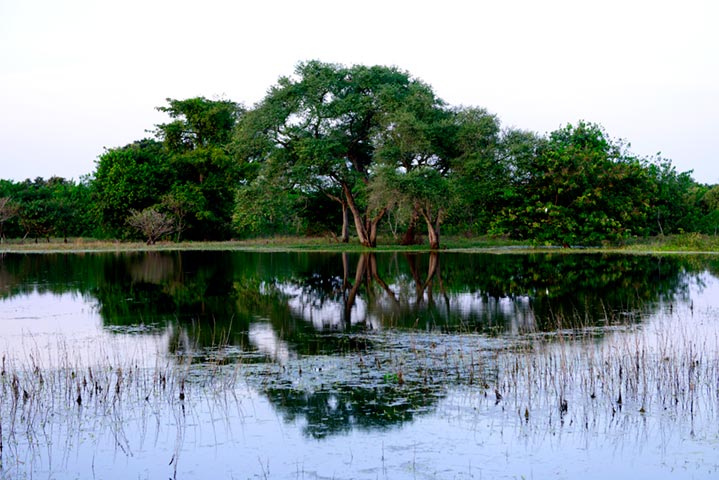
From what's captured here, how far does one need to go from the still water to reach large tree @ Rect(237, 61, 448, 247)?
3239cm

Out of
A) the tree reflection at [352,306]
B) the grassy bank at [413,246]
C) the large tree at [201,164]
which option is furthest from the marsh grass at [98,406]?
the large tree at [201,164]

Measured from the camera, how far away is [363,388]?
1198 cm

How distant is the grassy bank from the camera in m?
50.9

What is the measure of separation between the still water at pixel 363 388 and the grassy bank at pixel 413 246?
28.4 meters

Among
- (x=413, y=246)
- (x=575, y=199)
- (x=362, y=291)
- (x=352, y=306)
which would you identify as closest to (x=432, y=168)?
(x=413, y=246)

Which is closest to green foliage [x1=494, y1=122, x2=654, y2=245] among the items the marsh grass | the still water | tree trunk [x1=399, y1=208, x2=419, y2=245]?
tree trunk [x1=399, y1=208, x2=419, y2=245]

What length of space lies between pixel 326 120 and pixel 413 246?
1176 cm

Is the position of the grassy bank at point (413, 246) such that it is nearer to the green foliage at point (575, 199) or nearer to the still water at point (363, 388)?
the green foliage at point (575, 199)

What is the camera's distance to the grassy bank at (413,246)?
2005 inches

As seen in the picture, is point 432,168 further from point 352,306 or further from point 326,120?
point 352,306

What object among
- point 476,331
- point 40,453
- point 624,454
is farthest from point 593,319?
point 40,453

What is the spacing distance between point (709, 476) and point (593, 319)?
437 inches

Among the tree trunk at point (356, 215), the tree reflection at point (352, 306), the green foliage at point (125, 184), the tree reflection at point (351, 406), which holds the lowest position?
the tree reflection at point (351, 406)

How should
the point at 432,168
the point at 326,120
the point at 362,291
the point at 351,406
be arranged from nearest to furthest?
the point at 351,406 → the point at 362,291 → the point at 432,168 → the point at 326,120
